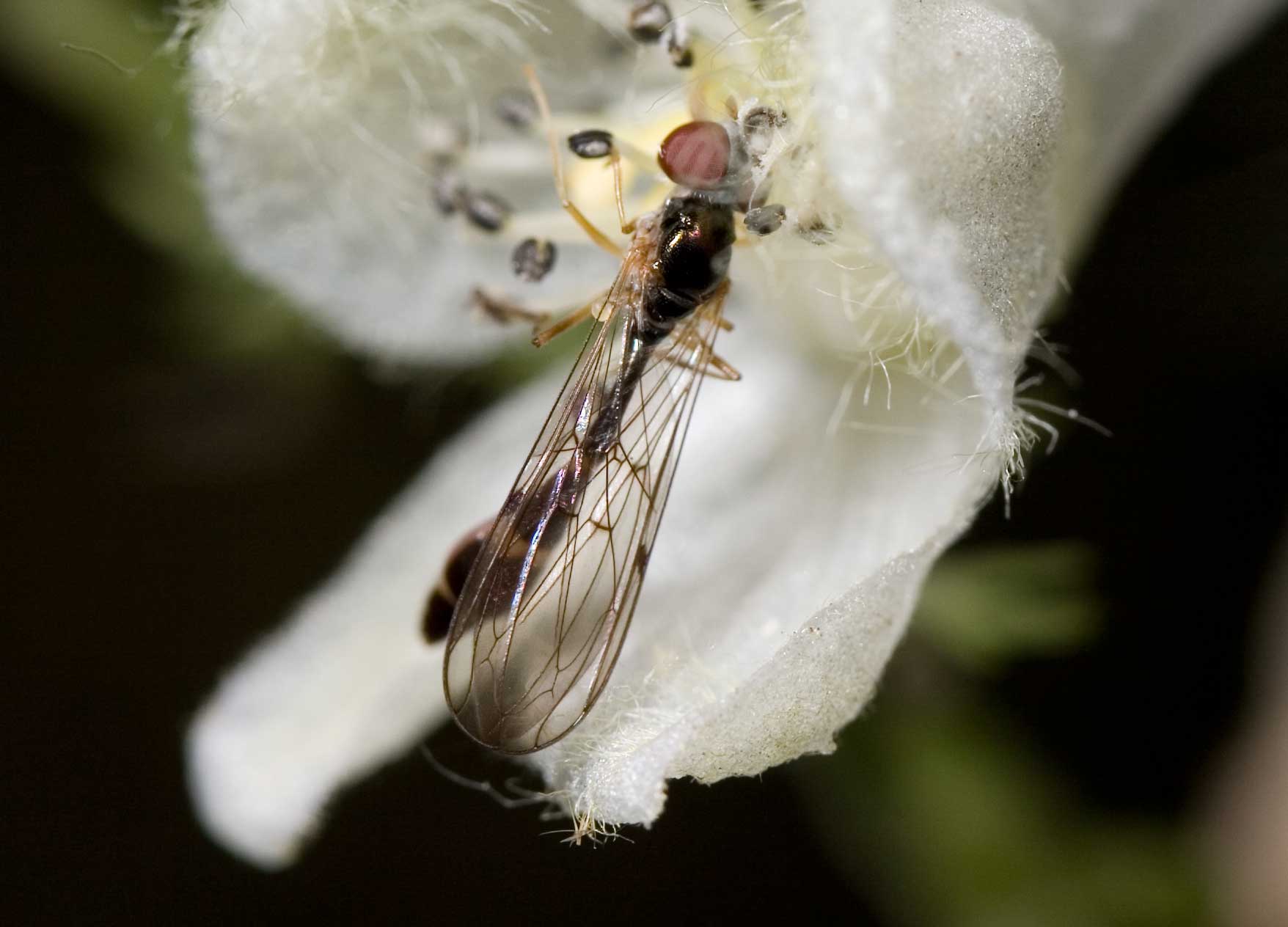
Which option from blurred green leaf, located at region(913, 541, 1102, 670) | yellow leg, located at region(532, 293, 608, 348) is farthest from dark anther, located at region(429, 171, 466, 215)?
blurred green leaf, located at region(913, 541, 1102, 670)

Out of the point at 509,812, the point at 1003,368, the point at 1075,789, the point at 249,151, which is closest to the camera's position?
the point at 1003,368

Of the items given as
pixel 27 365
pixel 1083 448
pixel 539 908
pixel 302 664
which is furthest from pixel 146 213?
pixel 1083 448

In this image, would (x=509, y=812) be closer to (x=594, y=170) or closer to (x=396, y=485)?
(x=396, y=485)

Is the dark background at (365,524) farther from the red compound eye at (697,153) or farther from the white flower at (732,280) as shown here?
the red compound eye at (697,153)

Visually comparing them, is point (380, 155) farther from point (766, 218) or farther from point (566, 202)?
point (766, 218)

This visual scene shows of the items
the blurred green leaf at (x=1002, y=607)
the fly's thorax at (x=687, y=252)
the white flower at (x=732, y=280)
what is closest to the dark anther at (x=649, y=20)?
the white flower at (x=732, y=280)
